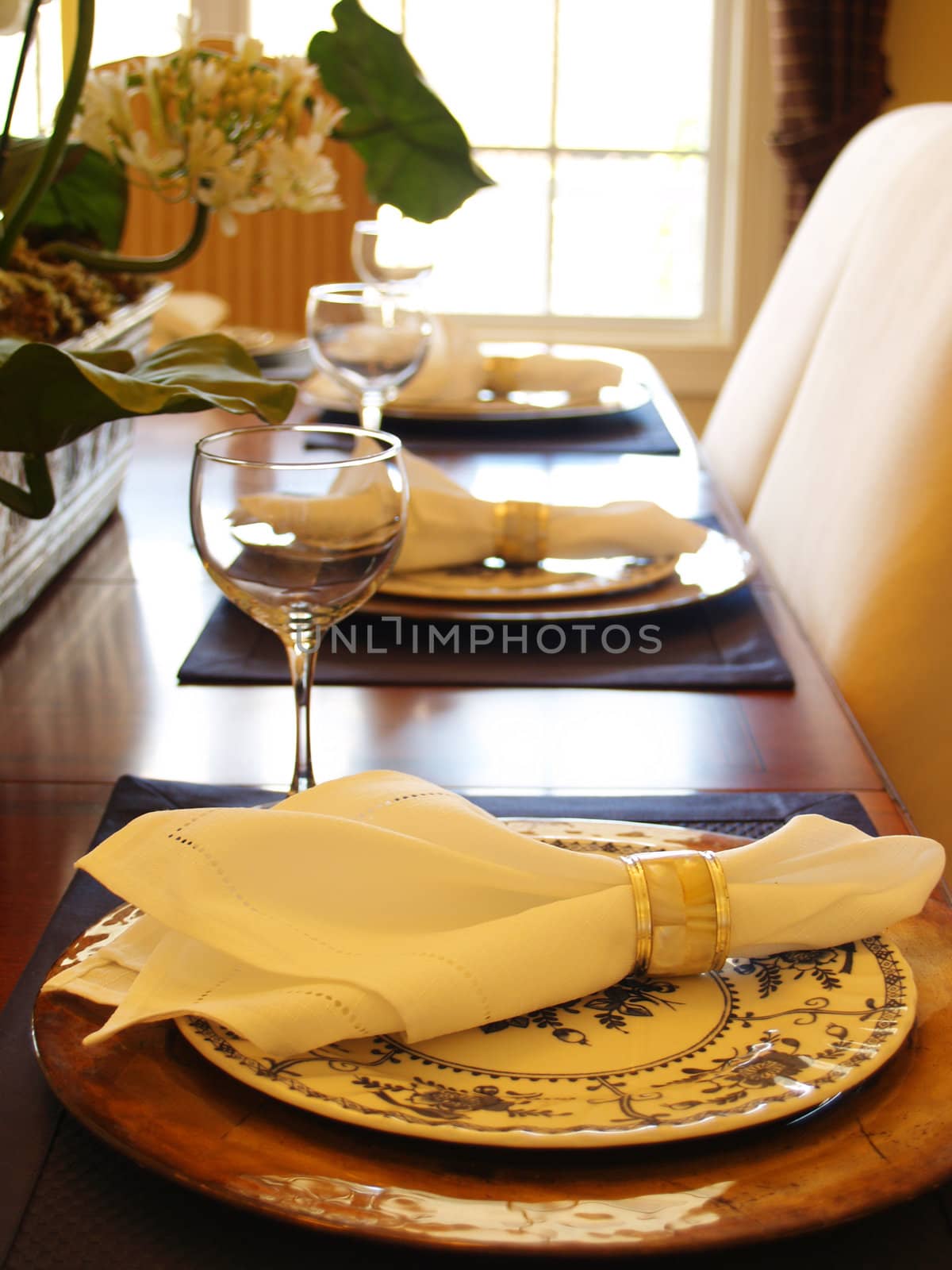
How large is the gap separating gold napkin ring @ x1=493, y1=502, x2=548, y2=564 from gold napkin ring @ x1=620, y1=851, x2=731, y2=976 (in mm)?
529

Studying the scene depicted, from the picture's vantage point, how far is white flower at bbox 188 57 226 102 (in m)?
0.92

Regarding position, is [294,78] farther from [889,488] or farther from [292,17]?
[292,17]

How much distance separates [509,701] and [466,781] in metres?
0.12

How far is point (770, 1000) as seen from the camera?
0.46 m

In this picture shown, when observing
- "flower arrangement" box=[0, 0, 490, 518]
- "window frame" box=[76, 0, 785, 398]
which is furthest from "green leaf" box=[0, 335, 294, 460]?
"window frame" box=[76, 0, 785, 398]

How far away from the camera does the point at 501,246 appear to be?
3.67 m

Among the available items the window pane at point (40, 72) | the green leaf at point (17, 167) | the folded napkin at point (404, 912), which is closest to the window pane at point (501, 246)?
the window pane at point (40, 72)

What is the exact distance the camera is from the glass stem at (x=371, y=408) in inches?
54.9

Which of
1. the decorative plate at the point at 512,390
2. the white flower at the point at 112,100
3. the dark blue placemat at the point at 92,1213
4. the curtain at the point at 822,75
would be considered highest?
the curtain at the point at 822,75

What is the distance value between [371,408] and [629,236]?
7.96 feet

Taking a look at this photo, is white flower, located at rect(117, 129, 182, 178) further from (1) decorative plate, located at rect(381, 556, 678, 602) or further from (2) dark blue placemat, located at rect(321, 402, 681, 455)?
(2) dark blue placemat, located at rect(321, 402, 681, 455)

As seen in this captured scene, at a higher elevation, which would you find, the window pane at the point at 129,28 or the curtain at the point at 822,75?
the window pane at the point at 129,28

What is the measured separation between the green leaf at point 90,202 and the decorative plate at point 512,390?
0.45 metres

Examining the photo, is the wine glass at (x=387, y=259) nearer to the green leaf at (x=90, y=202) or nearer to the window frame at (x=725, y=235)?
the green leaf at (x=90, y=202)
